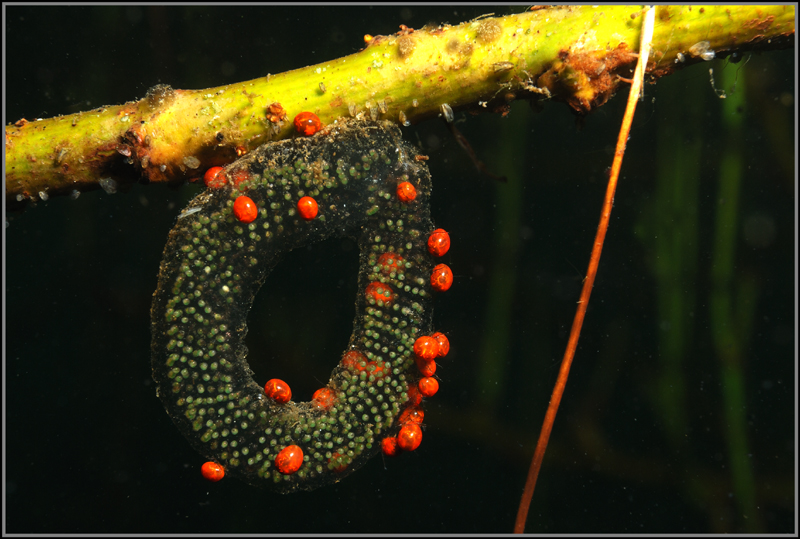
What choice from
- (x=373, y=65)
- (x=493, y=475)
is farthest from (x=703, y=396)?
(x=373, y=65)

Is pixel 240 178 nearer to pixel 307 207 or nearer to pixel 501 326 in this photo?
pixel 307 207

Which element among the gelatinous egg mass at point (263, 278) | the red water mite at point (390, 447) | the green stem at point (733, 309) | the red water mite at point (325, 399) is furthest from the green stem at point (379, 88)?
the green stem at point (733, 309)

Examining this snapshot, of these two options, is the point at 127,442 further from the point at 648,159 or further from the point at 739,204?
the point at 739,204

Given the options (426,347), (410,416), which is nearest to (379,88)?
(426,347)

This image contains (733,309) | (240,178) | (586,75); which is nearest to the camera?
(586,75)

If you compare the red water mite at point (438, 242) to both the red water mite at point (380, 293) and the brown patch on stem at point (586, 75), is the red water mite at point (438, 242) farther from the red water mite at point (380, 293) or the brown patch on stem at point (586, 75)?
the brown patch on stem at point (586, 75)
